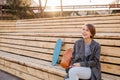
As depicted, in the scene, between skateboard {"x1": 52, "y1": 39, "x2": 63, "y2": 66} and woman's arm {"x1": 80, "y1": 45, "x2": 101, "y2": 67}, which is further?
skateboard {"x1": 52, "y1": 39, "x2": 63, "y2": 66}

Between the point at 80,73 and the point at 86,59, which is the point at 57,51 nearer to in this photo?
the point at 86,59

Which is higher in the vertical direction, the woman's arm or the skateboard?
the woman's arm

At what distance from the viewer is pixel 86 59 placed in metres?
4.55

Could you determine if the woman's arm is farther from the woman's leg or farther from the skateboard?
the skateboard

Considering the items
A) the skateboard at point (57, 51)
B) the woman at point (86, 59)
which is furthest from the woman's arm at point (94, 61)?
the skateboard at point (57, 51)

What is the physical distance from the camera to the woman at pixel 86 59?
4320mm

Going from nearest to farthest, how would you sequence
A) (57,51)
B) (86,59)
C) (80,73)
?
(80,73) → (86,59) → (57,51)

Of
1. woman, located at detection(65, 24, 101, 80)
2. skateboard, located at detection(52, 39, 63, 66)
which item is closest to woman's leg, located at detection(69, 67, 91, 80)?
woman, located at detection(65, 24, 101, 80)

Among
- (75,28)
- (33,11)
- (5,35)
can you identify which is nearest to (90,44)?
(75,28)

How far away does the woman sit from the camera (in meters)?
4.32

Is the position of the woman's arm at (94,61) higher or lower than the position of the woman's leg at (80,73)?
higher

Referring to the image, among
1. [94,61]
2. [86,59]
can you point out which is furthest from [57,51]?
[94,61]

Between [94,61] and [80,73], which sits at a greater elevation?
[94,61]

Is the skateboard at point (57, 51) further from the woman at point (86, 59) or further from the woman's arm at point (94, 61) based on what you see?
the woman's arm at point (94, 61)
